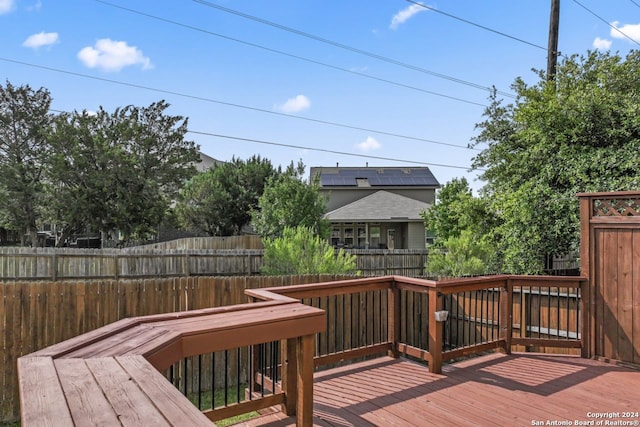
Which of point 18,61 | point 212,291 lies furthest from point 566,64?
point 18,61

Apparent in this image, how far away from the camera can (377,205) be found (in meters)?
22.6

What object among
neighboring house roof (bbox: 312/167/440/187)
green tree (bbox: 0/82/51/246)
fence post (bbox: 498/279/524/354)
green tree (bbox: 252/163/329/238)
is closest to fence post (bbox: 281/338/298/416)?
fence post (bbox: 498/279/524/354)

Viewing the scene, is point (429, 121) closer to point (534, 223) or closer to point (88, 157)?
point (534, 223)

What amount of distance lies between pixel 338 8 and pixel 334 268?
37.1 ft

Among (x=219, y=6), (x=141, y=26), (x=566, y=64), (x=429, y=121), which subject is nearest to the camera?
(x=566, y=64)

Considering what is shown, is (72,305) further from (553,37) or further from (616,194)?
(553,37)

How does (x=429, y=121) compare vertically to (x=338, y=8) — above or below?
below

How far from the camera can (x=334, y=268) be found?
816 centimetres

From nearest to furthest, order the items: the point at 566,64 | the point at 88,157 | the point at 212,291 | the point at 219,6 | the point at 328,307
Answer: the point at 212,291, the point at 328,307, the point at 566,64, the point at 219,6, the point at 88,157

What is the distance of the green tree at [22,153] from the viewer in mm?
19516

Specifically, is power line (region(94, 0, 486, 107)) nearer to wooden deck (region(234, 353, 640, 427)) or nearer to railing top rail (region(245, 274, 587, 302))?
railing top rail (region(245, 274, 587, 302))

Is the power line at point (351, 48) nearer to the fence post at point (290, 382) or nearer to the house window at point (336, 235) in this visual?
the house window at point (336, 235)

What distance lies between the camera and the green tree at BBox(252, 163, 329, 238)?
17.3m

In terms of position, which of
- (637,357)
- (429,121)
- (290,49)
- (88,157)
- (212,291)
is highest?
(290,49)
